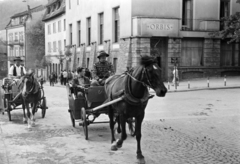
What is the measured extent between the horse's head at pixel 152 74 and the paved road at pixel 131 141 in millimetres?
1454

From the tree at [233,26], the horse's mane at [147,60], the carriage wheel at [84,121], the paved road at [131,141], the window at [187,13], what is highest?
the window at [187,13]

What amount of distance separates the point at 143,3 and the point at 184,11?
481 cm

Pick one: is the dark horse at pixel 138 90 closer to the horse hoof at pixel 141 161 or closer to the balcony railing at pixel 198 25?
the horse hoof at pixel 141 161

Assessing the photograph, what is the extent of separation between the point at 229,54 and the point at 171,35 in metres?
7.64

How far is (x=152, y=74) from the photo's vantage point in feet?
20.2

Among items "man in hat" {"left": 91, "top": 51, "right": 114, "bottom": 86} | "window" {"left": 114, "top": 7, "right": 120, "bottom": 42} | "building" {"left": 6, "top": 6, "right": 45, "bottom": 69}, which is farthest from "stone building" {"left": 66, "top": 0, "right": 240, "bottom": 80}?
"building" {"left": 6, "top": 6, "right": 45, "bottom": 69}

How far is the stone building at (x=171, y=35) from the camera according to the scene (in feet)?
97.5

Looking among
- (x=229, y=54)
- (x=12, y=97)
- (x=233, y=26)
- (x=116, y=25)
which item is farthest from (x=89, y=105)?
(x=229, y=54)

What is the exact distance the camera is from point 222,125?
415 inches

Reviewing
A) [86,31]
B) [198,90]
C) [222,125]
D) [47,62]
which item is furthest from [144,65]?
[47,62]

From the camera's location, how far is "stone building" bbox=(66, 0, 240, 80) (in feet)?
97.5

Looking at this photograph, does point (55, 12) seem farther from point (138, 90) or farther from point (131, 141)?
point (138, 90)

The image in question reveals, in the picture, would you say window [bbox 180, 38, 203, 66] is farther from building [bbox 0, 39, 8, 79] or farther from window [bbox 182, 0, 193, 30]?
building [bbox 0, 39, 8, 79]

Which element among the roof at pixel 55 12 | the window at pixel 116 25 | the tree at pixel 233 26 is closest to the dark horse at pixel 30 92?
the tree at pixel 233 26
